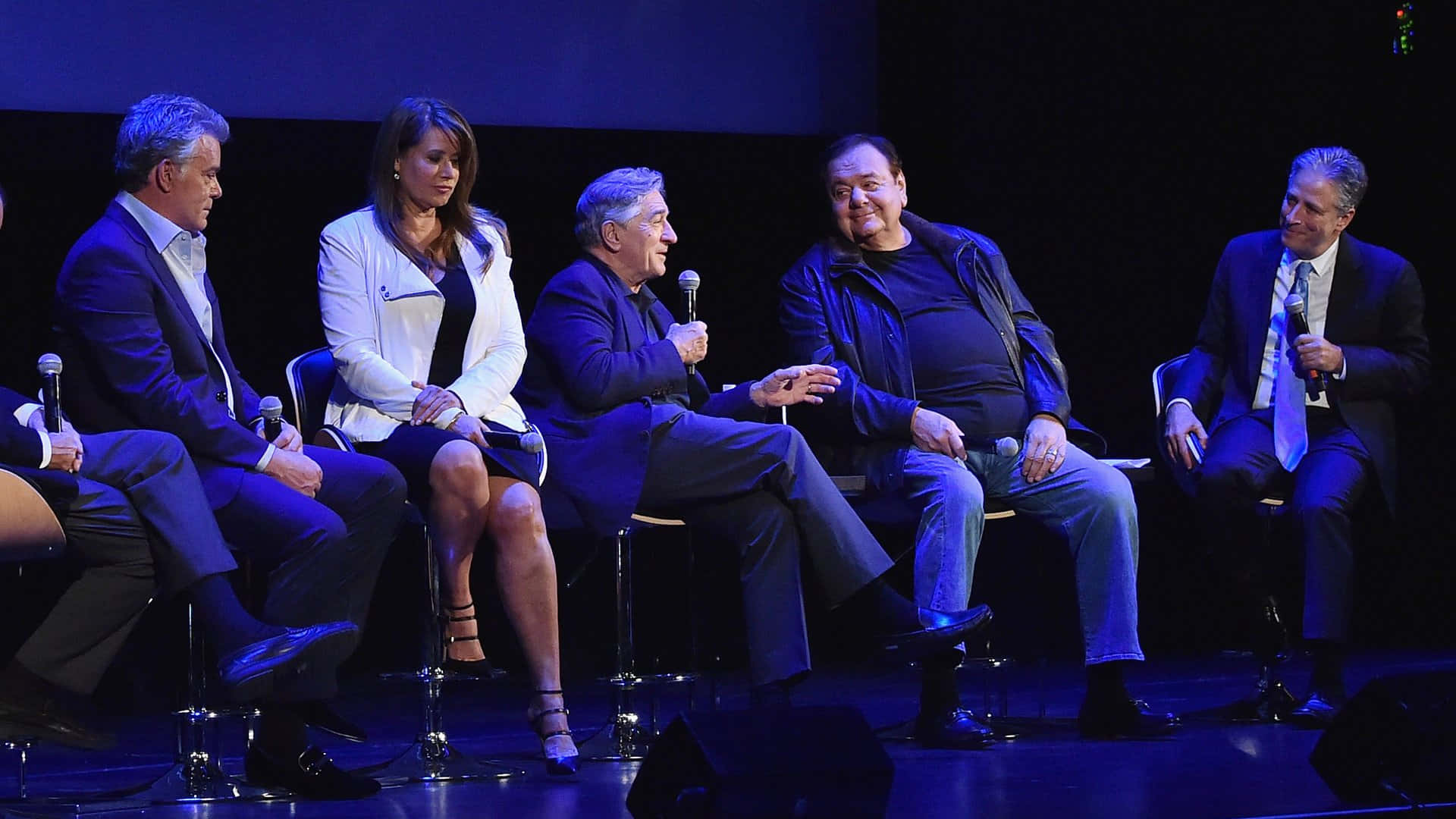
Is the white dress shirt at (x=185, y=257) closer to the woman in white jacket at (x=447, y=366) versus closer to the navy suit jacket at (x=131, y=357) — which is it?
the navy suit jacket at (x=131, y=357)

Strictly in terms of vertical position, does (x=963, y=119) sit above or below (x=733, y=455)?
above

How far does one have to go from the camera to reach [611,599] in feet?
16.9

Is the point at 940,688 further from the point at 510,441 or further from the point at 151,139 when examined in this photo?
the point at 151,139

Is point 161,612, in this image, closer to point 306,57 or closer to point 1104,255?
point 306,57

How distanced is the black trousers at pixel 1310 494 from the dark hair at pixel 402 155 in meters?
1.88

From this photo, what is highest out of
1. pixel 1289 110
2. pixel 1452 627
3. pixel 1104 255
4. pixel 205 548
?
pixel 1289 110

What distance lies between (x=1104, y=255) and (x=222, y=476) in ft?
Answer: 9.85

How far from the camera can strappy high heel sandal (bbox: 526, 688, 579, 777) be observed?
3404 millimetres

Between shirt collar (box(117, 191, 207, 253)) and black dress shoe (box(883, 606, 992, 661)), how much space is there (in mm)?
1682

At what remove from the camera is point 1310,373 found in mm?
4176

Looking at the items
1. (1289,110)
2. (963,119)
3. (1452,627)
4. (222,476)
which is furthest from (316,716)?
(1452,627)

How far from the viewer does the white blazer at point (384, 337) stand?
12.1ft

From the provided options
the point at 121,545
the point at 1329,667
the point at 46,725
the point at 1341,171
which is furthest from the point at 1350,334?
the point at 46,725

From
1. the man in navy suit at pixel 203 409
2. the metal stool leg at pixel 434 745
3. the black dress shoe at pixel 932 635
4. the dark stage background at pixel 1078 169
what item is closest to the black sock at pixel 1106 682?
the black dress shoe at pixel 932 635
